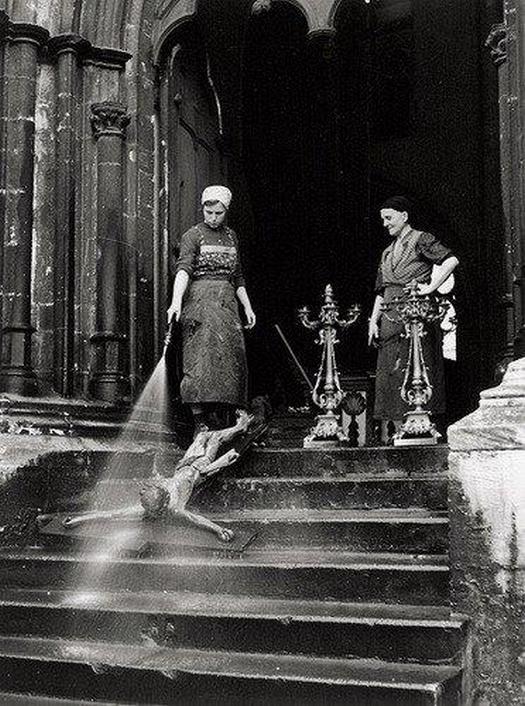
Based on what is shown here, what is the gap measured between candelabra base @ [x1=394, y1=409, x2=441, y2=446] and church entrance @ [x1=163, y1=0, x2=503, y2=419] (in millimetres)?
6275

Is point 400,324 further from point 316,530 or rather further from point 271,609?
point 271,609

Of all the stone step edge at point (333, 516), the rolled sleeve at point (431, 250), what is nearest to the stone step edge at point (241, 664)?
the stone step edge at point (333, 516)

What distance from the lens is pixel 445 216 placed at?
48.3 feet

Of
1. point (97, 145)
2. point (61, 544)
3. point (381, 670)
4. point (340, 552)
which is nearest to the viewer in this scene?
point (381, 670)

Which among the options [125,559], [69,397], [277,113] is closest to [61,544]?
[125,559]

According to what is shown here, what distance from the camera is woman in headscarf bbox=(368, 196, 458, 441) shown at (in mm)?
7355

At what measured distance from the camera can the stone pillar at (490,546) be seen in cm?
433

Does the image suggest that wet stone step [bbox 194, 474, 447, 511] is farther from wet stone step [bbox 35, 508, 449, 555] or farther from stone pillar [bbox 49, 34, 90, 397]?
stone pillar [bbox 49, 34, 90, 397]

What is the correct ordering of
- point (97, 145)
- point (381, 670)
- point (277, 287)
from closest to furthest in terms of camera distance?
point (381, 670) → point (97, 145) → point (277, 287)

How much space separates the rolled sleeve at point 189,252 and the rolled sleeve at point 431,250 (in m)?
1.69

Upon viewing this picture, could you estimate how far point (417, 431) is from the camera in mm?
6719

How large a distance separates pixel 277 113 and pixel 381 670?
11.4 m

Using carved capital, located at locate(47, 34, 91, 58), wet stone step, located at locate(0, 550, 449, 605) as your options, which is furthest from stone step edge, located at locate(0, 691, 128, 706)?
carved capital, located at locate(47, 34, 91, 58)

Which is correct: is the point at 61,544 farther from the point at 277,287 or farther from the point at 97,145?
the point at 277,287
